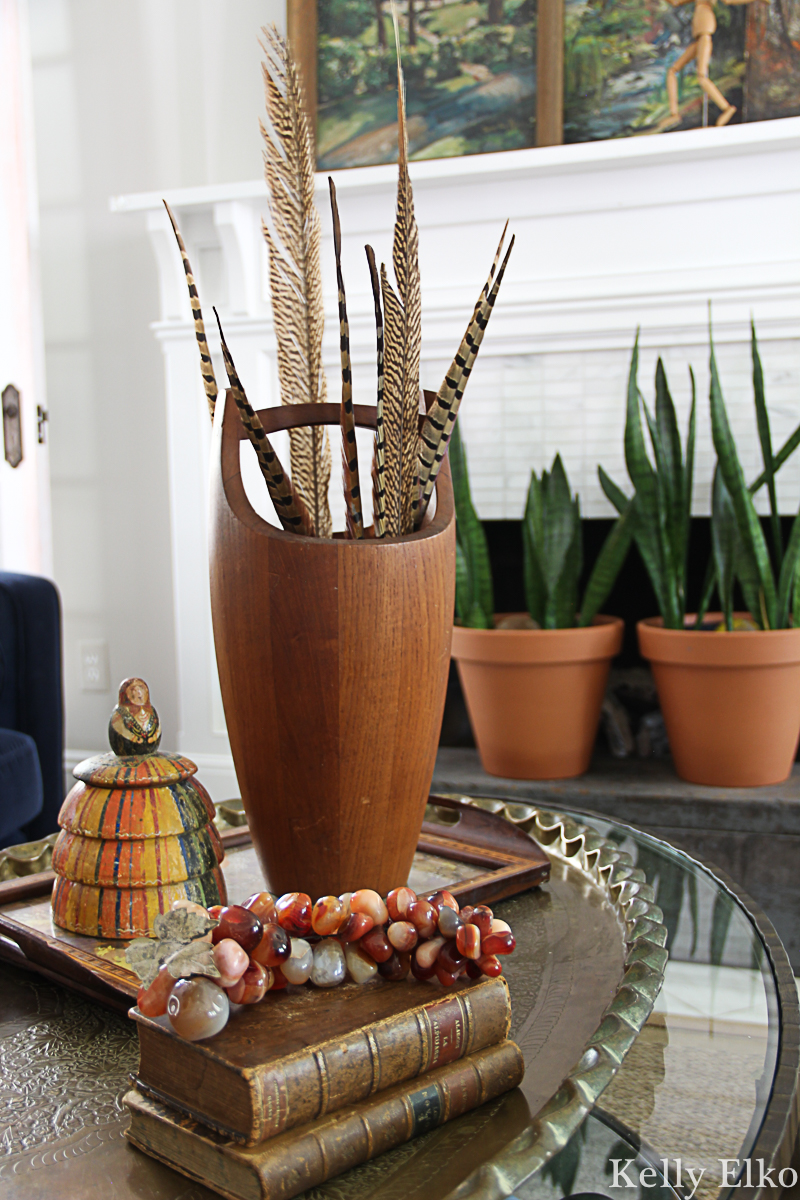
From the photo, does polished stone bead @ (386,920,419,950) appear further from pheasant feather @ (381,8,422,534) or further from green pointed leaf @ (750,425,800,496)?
green pointed leaf @ (750,425,800,496)

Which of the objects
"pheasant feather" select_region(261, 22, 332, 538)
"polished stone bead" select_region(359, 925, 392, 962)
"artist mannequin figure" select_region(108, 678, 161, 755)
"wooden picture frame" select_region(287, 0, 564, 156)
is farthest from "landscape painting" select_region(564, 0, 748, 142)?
"polished stone bead" select_region(359, 925, 392, 962)

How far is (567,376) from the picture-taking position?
1771 millimetres

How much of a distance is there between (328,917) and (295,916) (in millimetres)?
14

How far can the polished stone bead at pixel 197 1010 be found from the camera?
31cm

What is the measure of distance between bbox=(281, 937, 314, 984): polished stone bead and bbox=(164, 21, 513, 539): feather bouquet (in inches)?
8.0

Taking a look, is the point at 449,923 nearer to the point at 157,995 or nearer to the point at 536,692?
the point at 157,995

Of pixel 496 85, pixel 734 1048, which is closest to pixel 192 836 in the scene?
pixel 734 1048

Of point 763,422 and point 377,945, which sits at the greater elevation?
point 763,422

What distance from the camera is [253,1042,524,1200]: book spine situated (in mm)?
292

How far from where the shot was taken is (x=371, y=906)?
375 millimetres

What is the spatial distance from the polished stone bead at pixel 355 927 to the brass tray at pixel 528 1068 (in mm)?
73

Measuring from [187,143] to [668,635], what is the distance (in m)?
1.47

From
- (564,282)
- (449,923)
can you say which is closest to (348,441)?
(449,923)

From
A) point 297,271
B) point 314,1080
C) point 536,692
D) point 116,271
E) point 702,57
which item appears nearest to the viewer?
point 314,1080
